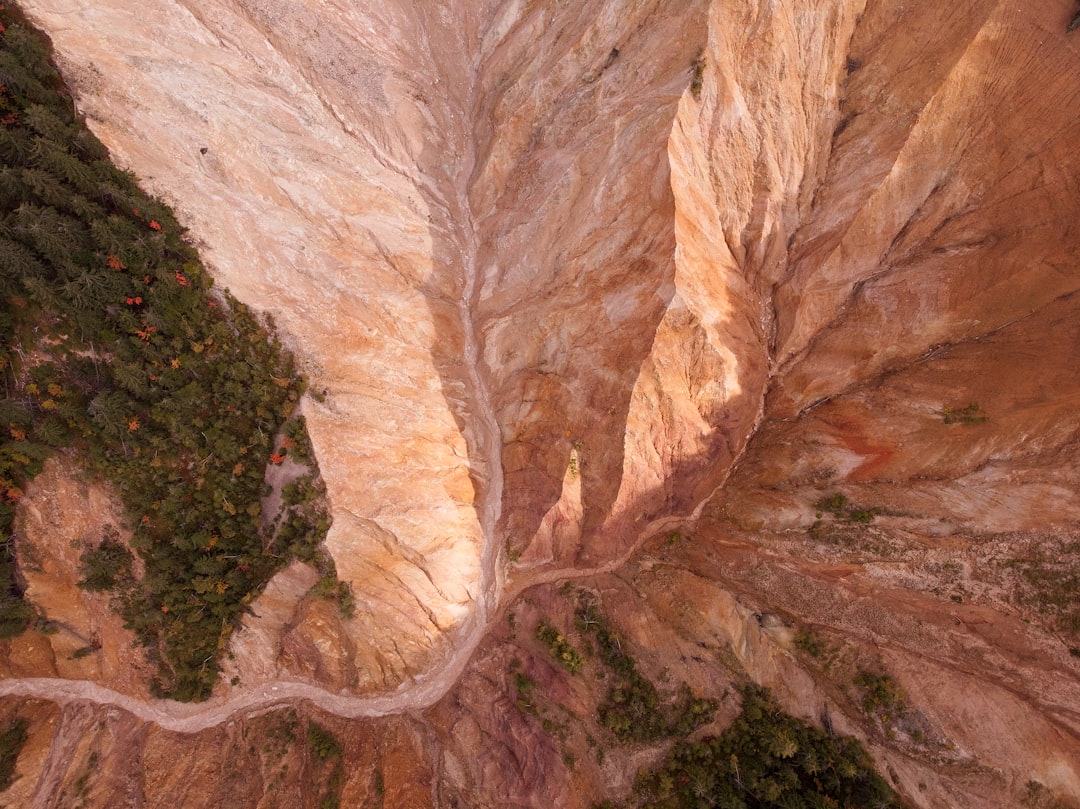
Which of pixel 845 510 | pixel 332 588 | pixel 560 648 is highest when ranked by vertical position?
pixel 845 510

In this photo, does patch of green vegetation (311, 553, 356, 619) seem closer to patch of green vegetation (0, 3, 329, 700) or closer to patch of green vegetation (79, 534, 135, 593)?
patch of green vegetation (0, 3, 329, 700)

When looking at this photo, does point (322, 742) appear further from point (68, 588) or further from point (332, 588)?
point (68, 588)

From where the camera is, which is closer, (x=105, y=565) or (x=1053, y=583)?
(x=1053, y=583)

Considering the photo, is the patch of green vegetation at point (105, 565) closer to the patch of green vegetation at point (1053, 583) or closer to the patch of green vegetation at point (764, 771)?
the patch of green vegetation at point (764, 771)

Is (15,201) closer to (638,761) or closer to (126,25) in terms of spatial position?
(126,25)

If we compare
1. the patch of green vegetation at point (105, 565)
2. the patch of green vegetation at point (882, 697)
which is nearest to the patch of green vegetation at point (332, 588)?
the patch of green vegetation at point (105, 565)

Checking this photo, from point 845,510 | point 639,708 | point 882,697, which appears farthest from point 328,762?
point 845,510
